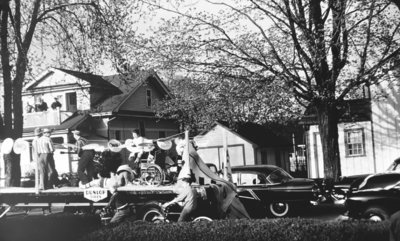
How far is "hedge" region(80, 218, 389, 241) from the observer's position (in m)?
8.98

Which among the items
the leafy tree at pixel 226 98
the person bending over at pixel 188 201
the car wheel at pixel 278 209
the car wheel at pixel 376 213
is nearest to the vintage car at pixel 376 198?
the car wheel at pixel 376 213

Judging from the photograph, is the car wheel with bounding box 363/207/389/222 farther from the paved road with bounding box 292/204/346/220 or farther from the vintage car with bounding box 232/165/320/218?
the paved road with bounding box 292/204/346/220

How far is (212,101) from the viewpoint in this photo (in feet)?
74.4

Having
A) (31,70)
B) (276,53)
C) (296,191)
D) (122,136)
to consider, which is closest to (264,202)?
(296,191)

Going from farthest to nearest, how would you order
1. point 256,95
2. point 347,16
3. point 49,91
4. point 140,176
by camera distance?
point 49,91 → point 256,95 → point 347,16 → point 140,176

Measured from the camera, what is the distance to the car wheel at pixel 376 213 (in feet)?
42.2

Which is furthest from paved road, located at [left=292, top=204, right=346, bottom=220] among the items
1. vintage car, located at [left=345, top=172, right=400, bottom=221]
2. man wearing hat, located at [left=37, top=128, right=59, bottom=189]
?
man wearing hat, located at [left=37, top=128, right=59, bottom=189]

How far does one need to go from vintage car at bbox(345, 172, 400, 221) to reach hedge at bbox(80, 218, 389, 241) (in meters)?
3.79

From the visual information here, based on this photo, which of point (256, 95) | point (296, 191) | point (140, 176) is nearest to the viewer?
point (140, 176)

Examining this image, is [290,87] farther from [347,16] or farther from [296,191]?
[296,191]

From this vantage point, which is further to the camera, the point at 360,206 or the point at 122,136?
the point at 122,136

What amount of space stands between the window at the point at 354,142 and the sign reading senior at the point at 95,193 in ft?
65.5

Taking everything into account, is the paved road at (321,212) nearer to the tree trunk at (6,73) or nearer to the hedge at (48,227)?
the hedge at (48,227)

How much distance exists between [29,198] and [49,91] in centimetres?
2856
